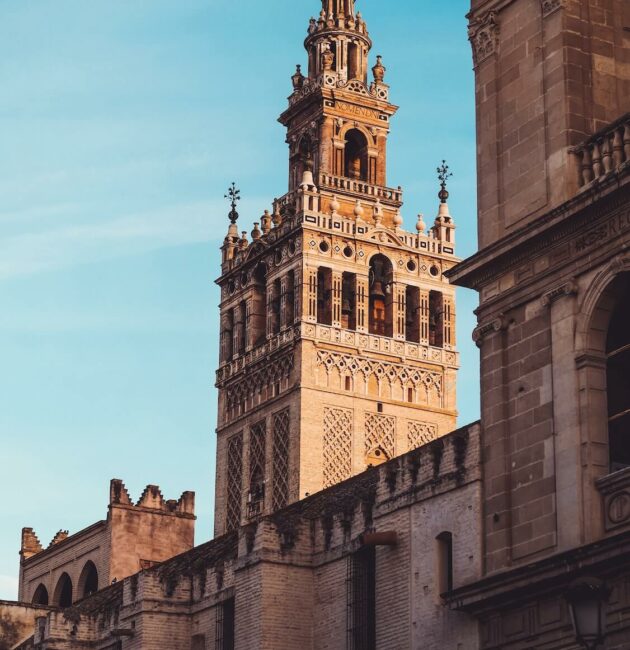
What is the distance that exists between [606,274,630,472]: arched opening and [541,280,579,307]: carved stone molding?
2.12 ft

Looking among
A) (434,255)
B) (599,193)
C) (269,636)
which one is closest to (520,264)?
(599,193)

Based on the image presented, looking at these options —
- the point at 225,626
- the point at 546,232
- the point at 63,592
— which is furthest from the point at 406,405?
the point at 546,232

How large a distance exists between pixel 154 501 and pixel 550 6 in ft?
126

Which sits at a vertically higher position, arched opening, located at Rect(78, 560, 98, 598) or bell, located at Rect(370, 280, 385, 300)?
bell, located at Rect(370, 280, 385, 300)

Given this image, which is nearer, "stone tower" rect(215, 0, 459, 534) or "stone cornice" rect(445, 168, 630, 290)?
"stone cornice" rect(445, 168, 630, 290)

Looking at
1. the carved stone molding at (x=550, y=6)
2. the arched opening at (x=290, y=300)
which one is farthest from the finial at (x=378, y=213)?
the carved stone molding at (x=550, y=6)

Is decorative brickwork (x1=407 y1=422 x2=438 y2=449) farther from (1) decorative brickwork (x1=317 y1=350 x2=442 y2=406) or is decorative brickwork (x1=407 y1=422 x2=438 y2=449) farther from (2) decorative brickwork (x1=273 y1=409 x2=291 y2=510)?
(2) decorative brickwork (x1=273 y1=409 x2=291 y2=510)

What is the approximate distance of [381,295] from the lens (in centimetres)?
6850

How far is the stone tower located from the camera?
215 feet

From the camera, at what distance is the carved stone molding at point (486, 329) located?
27.1m

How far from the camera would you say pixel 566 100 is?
87.7 ft

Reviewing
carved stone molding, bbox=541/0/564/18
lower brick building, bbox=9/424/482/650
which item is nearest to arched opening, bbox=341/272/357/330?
lower brick building, bbox=9/424/482/650

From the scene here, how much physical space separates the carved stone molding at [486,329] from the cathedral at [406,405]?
4 centimetres

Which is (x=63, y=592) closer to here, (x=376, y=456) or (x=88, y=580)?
(x=88, y=580)
